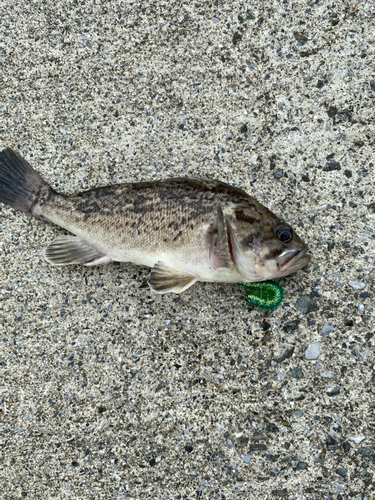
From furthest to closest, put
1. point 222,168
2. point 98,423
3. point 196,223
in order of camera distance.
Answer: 1. point 222,168
2. point 98,423
3. point 196,223

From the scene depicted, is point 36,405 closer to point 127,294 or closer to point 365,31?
point 127,294

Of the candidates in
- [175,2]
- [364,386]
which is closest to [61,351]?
[364,386]

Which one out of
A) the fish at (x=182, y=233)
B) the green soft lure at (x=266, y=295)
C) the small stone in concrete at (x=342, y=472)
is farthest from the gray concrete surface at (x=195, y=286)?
the fish at (x=182, y=233)

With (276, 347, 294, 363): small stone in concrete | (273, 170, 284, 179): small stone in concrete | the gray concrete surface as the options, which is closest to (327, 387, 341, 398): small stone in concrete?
the gray concrete surface

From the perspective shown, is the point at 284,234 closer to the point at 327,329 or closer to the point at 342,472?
the point at 327,329

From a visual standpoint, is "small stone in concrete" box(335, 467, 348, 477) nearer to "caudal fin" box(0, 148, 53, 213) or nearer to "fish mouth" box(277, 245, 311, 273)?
"fish mouth" box(277, 245, 311, 273)
